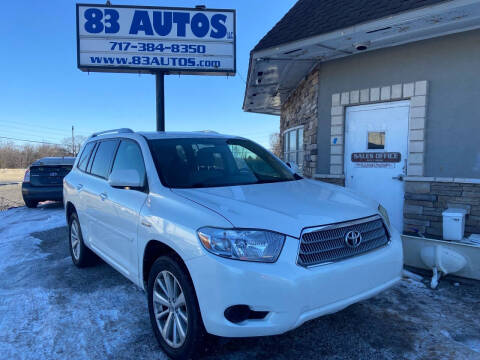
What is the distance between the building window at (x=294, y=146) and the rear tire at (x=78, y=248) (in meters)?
5.36

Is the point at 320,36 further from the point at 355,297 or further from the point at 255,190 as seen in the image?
the point at 355,297

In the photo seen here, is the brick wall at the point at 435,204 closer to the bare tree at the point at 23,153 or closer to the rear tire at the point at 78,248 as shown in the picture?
the rear tire at the point at 78,248

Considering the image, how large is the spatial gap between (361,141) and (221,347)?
5080 mm

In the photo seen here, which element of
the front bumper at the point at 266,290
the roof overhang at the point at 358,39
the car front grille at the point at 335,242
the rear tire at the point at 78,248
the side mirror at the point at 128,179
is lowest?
the rear tire at the point at 78,248

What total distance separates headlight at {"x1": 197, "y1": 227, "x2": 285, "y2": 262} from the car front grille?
0.59 feet

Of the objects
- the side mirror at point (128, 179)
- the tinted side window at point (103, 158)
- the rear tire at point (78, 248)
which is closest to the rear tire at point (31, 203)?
the rear tire at point (78, 248)

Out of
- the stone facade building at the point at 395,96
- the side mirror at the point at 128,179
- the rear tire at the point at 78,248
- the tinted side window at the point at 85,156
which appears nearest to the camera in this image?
the side mirror at the point at 128,179

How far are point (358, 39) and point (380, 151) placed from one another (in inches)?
80.4

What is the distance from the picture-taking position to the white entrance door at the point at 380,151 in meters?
6.11

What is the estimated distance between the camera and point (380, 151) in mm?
6340

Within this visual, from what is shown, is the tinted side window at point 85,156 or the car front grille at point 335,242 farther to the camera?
the tinted side window at point 85,156

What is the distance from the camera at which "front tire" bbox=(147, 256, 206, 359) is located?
7.42 ft

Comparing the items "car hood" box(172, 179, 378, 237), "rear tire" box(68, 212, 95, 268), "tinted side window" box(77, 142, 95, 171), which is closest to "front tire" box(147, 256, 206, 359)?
"car hood" box(172, 179, 378, 237)

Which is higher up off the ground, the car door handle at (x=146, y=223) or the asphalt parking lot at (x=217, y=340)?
the car door handle at (x=146, y=223)
